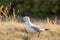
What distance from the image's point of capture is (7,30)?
347 inches

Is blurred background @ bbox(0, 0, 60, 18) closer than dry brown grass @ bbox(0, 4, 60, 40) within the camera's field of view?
No

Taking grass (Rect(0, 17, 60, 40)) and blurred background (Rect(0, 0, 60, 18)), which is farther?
blurred background (Rect(0, 0, 60, 18))

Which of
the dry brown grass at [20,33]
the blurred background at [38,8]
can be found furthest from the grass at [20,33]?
the blurred background at [38,8]

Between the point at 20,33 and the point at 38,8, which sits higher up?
the point at 20,33

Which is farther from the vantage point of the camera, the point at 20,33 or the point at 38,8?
the point at 38,8

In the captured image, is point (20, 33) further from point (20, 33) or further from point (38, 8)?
point (38, 8)

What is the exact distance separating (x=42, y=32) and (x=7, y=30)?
3.30 ft

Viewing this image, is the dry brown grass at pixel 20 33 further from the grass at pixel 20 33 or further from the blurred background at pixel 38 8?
the blurred background at pixel 38 8

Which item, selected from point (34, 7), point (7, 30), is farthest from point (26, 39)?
point (34, 7)

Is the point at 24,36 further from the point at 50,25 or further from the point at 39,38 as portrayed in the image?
the point at 50,25

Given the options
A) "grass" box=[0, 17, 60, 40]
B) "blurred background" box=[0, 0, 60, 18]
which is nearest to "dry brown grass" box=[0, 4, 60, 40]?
"grass" box=[0, 17, 60, 40]

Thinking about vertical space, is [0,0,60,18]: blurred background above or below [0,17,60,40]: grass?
below

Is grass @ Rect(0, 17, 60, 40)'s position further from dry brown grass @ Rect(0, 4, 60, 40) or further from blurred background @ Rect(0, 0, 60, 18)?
blurred background @ Rect(0, 0, 60, 18)

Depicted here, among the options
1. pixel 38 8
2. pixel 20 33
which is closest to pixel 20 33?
pixel 20 33
